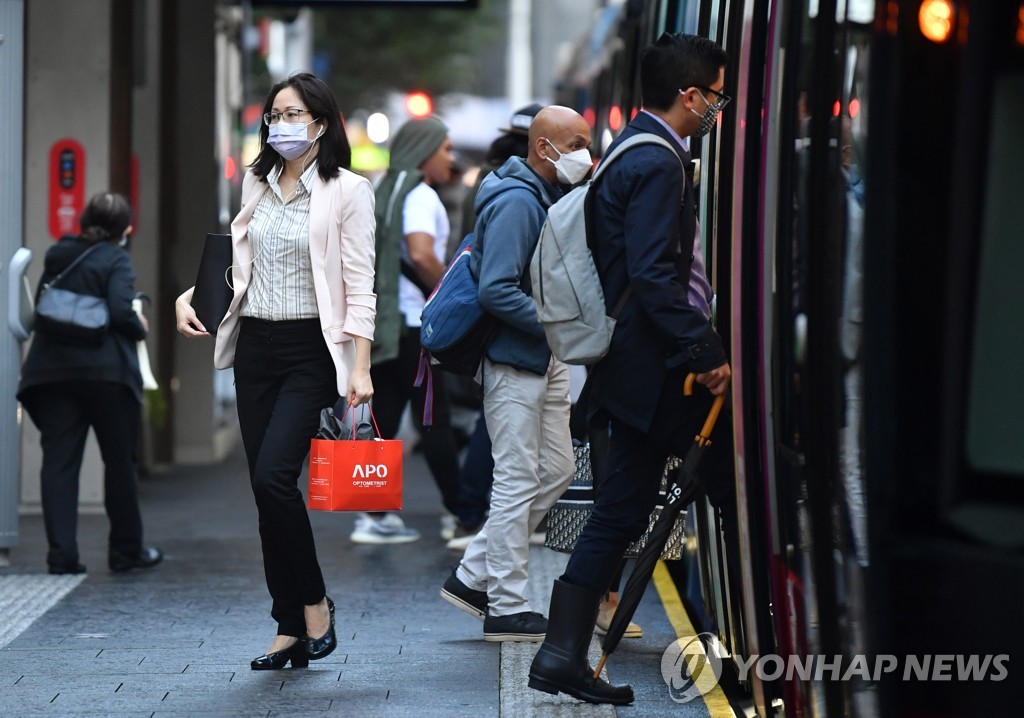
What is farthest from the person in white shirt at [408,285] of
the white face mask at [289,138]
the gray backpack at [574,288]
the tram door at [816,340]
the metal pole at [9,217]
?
the tram door at [816,340]

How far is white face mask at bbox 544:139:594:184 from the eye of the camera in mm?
5543

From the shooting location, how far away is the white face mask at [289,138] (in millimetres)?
5184

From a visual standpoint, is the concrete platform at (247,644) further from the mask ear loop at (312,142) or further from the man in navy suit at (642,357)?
the mask ear loop at (312,142)

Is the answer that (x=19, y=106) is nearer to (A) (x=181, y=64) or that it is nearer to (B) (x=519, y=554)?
(B) (x=519, y=554)

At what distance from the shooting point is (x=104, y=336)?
281 inches

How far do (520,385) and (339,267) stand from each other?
0.76 metres

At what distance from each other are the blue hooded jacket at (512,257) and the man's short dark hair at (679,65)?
2.76 feet

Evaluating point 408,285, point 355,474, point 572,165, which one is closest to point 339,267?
point 355,474

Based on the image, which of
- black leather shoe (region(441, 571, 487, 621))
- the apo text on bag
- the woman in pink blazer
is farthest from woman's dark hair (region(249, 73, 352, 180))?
black leather shoe (region(441, 571, 487, 621))

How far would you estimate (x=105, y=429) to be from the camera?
727cm

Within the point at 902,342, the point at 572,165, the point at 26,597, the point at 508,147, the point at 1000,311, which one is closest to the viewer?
the point at 1000,311

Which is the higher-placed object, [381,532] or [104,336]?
[104,336]

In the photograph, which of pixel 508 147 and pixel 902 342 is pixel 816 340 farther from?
pixel 508 147

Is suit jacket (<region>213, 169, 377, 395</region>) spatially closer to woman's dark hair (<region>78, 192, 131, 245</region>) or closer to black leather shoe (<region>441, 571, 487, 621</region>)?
black leather shoe (<region>441, 571, 487, 621</region>)
